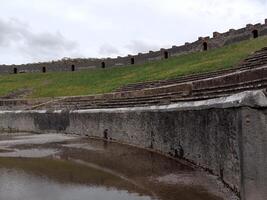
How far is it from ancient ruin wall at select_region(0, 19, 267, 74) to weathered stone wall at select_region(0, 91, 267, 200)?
1785 cm

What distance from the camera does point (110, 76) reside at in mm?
42094

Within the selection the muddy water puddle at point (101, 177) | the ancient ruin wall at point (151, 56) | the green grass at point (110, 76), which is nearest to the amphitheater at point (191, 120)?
the muddy water puddle at point (101, 177)

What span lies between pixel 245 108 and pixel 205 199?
1873 millimetres

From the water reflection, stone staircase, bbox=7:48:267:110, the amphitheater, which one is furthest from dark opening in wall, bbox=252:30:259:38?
the water reflection

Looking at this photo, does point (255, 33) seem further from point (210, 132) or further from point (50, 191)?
point (50, 191)

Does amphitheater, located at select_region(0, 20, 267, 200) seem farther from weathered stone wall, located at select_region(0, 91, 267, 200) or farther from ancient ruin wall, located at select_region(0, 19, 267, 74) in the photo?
ancient ruin wall, located at select_region(0, 19, 267, 74)

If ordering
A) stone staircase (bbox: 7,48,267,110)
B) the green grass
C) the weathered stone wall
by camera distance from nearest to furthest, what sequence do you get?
the weathered stone wall → stone staircase (bbox: 7,48,267,110) → the green grass

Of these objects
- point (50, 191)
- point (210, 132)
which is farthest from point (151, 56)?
point (50, 191)

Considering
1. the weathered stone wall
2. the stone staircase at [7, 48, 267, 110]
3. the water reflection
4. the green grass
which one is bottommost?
the water reflection

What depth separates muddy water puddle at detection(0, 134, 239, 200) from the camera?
9.27 m

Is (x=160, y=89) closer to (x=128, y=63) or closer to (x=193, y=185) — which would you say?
(x=193, y=185)

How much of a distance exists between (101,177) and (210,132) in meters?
2.81

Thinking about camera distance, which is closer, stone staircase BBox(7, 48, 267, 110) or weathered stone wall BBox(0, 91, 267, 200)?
weathered stone wall BBox(0, 91, 267, 200)

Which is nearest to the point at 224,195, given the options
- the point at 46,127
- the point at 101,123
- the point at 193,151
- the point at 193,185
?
the point at 193,185
